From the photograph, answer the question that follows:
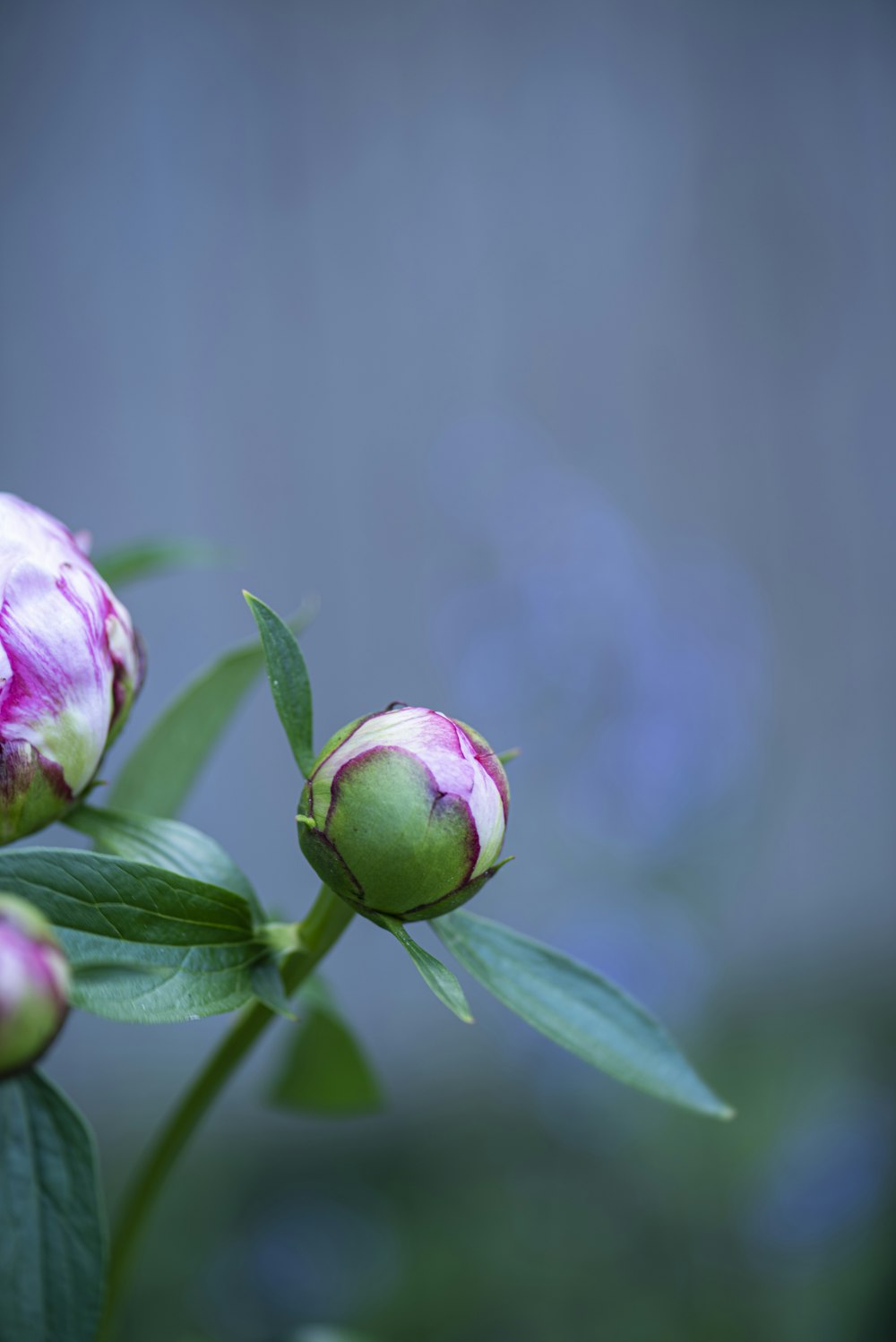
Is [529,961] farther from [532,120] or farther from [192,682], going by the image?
[532,120]

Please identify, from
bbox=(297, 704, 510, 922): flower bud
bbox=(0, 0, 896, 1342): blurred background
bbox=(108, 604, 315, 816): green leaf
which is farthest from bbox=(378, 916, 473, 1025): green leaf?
bbox=(0, 0, 896, 1342): blurred background

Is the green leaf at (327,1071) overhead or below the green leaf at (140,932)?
below

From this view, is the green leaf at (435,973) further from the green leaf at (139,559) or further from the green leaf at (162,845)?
the green leaf at (139,559)

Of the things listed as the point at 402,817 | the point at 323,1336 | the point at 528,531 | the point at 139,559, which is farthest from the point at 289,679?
the point at 528,531

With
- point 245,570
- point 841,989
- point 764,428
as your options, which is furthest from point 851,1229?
point 764,428

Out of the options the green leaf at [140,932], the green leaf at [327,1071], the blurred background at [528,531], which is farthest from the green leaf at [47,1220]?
the blurred background at [528,531]

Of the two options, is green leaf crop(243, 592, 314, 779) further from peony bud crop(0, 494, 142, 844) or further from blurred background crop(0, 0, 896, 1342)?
blurred background crop(0, 0, 896, 1342)
